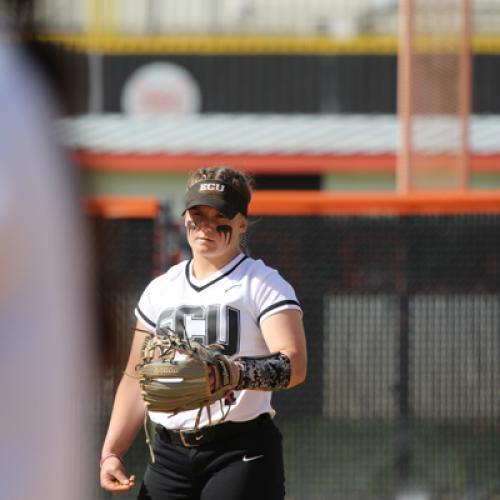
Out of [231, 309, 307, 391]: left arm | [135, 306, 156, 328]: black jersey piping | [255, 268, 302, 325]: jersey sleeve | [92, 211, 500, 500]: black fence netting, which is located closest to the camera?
[231, 309, 307, 391]: left arm

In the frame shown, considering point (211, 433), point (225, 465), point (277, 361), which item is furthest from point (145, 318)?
point (277, 361)

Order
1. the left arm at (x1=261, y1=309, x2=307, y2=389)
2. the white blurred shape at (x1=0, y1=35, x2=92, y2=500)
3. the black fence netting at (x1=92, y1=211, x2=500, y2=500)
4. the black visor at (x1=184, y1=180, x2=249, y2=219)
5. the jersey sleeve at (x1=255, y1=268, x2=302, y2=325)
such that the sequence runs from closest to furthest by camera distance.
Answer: the white blurred shape at (x1=0, y1=35, x2=92, y2=500), the left arm at (x1=261, y1=309, x2=307, y2=389), the jersey sleeve at (x1=255, y1=268, x2=302, y2=325), the black visor at (x1=184, y1=180, x2=249, y2=219), the black fence netting at (x1=92, y1=211, x2=500, y2=500)

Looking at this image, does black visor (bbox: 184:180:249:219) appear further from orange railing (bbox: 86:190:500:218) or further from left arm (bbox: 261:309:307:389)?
orange railing (bbox: 86:190:500:218)

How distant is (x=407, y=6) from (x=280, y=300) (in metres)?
4.08

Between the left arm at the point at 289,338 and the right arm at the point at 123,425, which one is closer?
the left arm at the point at 289,338

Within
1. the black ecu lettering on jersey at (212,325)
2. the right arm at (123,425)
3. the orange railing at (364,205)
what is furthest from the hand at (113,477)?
the orange railing at (364,205)

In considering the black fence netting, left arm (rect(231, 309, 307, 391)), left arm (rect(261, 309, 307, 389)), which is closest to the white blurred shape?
left arm (rect(231, 309, 307, 391))

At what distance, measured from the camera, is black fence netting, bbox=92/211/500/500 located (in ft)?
21.9

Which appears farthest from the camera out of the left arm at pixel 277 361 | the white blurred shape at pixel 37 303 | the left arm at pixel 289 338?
the left arm at pixel 289 338

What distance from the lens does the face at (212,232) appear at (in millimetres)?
4223

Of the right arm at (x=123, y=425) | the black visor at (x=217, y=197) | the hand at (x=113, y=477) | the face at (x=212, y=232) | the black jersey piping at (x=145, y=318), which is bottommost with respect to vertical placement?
the hand at (x=113, y=477)

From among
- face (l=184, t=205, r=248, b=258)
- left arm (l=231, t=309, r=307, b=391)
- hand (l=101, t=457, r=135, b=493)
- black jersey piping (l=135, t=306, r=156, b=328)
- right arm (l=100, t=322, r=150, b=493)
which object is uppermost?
face (l=184, t=205, r=248, b=258)

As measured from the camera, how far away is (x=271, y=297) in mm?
4098

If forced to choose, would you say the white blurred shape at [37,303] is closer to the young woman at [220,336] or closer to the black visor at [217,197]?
the young woman at [220,336]
